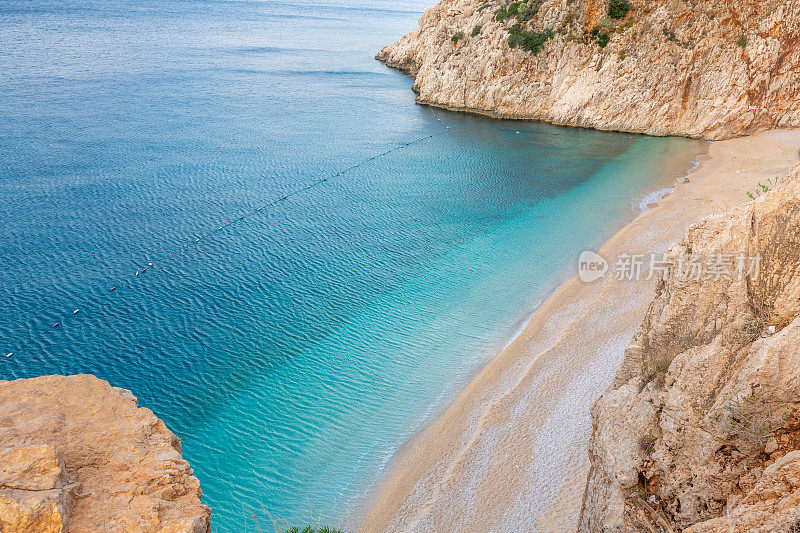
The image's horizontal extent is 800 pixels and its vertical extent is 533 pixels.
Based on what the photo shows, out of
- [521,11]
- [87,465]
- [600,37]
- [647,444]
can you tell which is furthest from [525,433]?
[521,11]

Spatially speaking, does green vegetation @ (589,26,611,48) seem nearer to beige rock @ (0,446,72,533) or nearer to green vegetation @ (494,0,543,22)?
green vegetation @ (494,0,543,22)

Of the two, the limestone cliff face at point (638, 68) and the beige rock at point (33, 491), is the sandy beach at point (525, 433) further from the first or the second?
the limestone cliff face at point (638, 68)

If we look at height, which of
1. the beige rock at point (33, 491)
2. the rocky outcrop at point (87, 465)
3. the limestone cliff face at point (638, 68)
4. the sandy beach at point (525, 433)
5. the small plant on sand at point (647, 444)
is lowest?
the sandy beach at point (525, 433)

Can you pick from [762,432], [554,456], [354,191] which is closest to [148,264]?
[354,191]

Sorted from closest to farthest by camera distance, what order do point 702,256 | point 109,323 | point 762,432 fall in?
point 762,432, point 702,256, point 109,323

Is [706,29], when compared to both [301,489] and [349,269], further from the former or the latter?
[301,489]

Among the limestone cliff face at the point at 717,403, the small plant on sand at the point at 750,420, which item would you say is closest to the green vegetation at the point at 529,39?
the limestone cliff face at the point at 717,403
